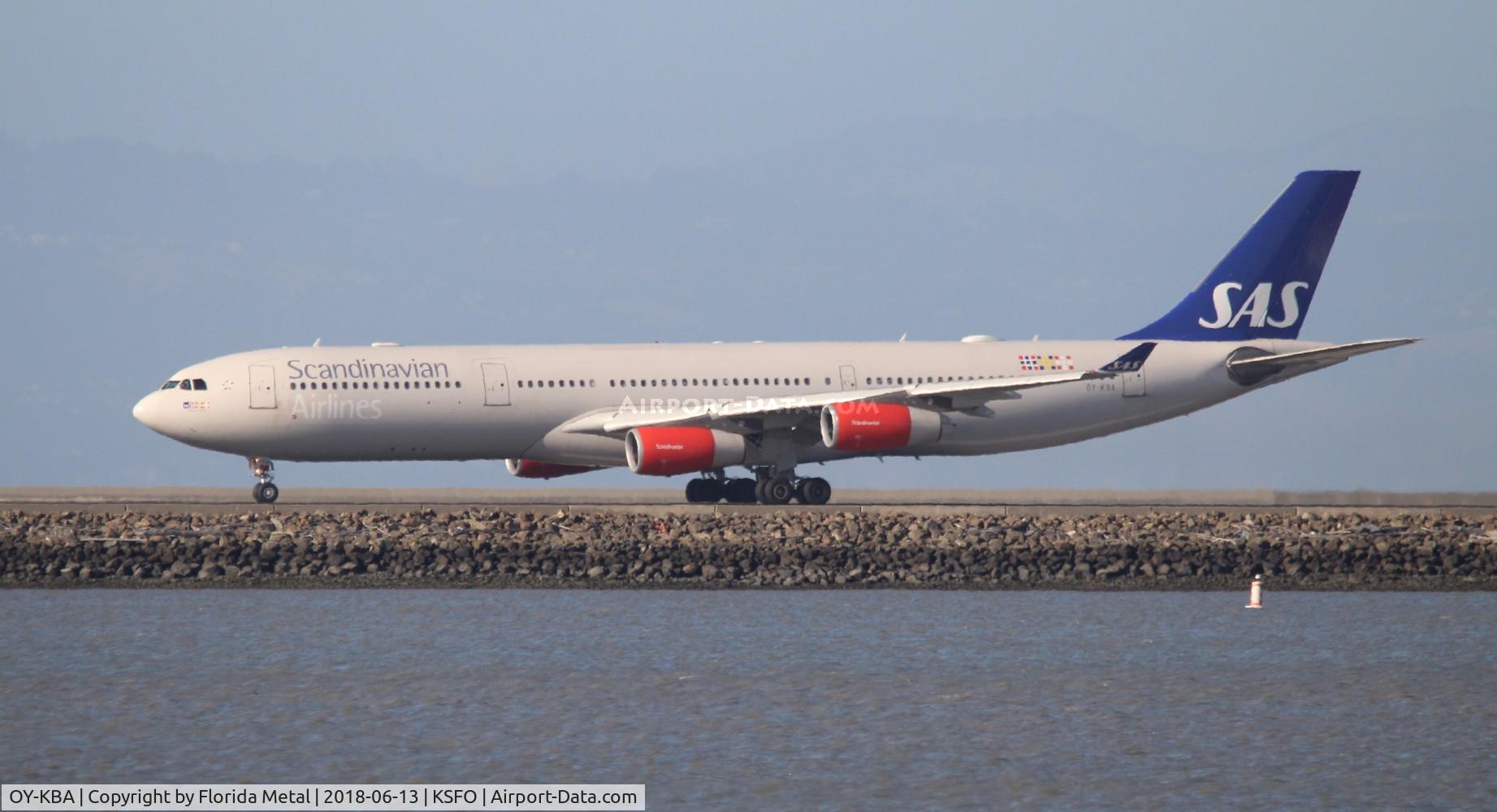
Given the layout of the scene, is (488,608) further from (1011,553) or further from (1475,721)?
(1475,721)

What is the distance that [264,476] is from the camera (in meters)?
42.8

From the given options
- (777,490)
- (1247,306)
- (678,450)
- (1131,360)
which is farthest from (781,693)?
(1247,306)

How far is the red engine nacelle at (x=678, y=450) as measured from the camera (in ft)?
133

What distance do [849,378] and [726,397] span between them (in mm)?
2801

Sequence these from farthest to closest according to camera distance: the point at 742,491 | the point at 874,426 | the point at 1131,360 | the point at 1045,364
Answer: the point at 1045,364 < the point at 742,491 < the point at 1131,360 < the point at 874,426

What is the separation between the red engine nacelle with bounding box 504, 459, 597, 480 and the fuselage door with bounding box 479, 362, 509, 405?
2.91 metres

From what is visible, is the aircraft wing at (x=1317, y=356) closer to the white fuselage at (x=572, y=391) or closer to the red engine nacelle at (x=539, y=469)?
the white fuselage at (x=572, y=391)

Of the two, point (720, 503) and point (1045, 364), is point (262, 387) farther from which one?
point (1045, 364)

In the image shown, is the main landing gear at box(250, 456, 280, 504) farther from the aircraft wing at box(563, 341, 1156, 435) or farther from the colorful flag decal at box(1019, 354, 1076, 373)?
the colorful flag decal at box(1019, 354, 1076, 373)

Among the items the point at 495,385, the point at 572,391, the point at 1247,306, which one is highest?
the point at 1247,306

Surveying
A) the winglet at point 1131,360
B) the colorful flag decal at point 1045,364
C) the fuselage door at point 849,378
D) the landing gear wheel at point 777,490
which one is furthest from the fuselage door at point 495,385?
the winglet at point 1131,360

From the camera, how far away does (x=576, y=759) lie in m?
21.7

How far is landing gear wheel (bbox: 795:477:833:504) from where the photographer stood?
43.6 metres

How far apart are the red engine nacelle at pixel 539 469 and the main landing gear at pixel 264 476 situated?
16.9 ft
